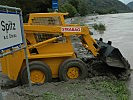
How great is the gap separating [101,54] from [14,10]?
434 cm

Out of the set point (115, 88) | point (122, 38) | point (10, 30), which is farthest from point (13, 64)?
point (122, 38)

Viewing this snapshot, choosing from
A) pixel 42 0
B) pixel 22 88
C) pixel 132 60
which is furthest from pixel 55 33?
pixel 42 0

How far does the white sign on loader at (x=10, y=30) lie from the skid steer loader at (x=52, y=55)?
2.54 meters

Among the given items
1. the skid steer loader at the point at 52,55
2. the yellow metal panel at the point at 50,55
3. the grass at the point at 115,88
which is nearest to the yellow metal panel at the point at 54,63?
the skid steer loader at the point at 52,55

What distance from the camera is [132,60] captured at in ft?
48.5

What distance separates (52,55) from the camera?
10273 mm

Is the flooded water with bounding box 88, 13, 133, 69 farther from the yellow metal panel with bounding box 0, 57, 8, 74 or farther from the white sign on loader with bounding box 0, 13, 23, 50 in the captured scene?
the white sign on loader with bounding box 0, 13, 23, 50

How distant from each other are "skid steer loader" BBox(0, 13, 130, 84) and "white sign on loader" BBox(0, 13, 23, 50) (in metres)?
2.54

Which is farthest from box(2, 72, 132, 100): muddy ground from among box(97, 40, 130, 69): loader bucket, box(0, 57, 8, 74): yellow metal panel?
box(0, 57, 8, 74): yellow metal panel

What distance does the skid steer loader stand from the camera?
1009 centimetres

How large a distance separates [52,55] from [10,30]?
340 cm

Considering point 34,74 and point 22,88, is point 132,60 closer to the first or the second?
point 34,74

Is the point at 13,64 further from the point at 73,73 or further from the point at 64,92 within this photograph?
the point at 64,92

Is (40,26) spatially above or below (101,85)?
above
